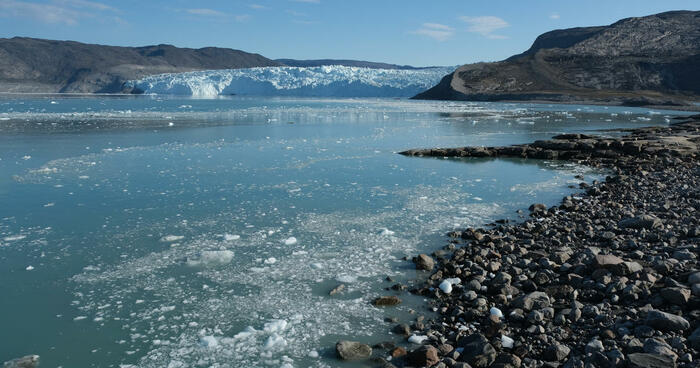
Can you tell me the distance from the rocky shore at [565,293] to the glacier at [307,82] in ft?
261

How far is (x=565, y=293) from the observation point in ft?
14.8

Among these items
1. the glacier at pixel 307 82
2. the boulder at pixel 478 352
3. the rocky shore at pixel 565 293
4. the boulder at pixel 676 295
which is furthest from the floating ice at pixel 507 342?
the glacier at pixel 307 82

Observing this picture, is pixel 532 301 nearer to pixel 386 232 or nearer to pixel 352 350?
pixel 352 350

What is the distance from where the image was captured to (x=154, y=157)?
13.8m

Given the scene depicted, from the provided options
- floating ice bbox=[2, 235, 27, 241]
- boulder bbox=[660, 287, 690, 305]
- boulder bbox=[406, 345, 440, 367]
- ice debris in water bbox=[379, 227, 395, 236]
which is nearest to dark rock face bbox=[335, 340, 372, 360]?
boulder bbox=[406, 345, 440, 367]

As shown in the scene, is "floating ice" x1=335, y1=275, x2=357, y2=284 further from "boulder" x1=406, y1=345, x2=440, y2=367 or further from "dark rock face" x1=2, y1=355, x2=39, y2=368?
"dark rock face" x1=2, y1=355, x2=39, y2=368

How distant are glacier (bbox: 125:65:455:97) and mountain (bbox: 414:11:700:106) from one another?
8.91 metres

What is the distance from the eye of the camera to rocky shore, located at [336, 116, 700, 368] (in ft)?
11.5

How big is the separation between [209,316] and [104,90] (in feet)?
482

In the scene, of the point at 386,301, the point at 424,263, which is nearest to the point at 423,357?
the point at 386,301

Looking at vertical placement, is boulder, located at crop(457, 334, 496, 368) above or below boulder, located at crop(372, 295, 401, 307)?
above

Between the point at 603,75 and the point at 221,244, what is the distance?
73.6 metres

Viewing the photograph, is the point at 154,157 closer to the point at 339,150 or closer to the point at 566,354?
the point at 339,150

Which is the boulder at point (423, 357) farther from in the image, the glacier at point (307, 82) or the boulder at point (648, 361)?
the glacier at point (307, 82)
